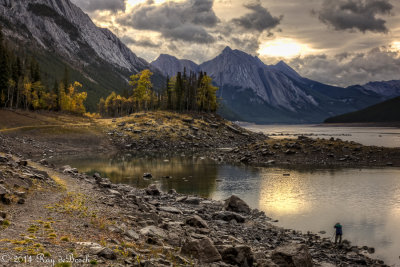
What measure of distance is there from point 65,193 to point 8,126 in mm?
94021

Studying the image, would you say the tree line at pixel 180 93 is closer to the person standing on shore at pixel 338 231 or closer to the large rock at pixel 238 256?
the person standing on shore at pixel 338 231

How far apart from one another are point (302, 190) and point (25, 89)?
419 ft

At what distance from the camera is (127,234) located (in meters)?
22.8

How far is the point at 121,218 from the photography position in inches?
1059

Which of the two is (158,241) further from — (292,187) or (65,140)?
(65,140)

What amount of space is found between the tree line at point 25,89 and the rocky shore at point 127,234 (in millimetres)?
110735

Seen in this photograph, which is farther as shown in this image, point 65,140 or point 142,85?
point 142,85

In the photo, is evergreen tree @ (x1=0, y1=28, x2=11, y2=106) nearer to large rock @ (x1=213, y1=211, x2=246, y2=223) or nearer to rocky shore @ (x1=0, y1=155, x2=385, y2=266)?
rocky shore @ (x1=0, y1=155, x2=385, y2=266)

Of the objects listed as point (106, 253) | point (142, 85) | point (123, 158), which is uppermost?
point (142, 85)

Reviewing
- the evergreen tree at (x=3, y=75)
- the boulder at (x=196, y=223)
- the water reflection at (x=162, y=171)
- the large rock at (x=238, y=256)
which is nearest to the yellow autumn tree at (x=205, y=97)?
the water reflection at (x=162, y=171)

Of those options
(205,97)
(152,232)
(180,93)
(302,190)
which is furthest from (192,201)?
(205,97)

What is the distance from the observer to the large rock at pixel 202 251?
68.6 ft

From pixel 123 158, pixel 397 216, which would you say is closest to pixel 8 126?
pixel 123 158

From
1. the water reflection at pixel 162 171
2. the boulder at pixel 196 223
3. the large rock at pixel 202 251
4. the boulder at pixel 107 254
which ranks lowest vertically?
the water reflection at pixel 162 171
